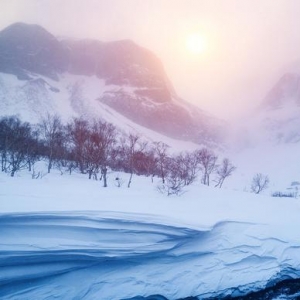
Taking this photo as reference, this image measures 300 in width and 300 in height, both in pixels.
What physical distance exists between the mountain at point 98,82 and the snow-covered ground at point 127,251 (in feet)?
223

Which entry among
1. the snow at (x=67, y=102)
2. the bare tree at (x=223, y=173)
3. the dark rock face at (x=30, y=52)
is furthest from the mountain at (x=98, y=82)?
the bare tree at (x=223, y=173)

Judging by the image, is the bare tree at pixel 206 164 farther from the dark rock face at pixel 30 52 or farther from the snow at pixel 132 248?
the dark rock face at pixel 30 52

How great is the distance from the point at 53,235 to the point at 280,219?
30.6 feet

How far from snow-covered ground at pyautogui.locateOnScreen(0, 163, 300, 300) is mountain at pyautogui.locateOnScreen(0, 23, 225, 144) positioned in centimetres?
6792

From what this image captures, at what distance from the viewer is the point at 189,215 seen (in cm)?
996

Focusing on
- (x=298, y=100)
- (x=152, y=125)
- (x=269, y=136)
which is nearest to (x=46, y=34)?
(x=152, y=125)

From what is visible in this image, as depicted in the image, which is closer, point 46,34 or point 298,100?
point 46,34

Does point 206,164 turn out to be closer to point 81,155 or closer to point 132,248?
point 81,155

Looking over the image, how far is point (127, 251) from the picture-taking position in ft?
26.1

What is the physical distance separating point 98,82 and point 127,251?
108 metres

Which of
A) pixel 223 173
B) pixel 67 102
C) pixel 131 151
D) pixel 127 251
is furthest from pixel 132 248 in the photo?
pixel 67 102

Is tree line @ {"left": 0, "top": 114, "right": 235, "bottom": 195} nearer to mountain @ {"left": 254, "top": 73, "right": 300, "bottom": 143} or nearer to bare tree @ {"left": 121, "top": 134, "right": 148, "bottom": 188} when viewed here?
bare tree @ {"left": 121, "top": 134, "right": 148, "bottom": 188}

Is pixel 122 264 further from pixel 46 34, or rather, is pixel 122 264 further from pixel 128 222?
pixel 46 34

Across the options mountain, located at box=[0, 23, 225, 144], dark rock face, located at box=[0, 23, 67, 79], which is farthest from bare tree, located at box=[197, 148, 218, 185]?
dark rock face, located at box=[0, 23, 67, 79]
